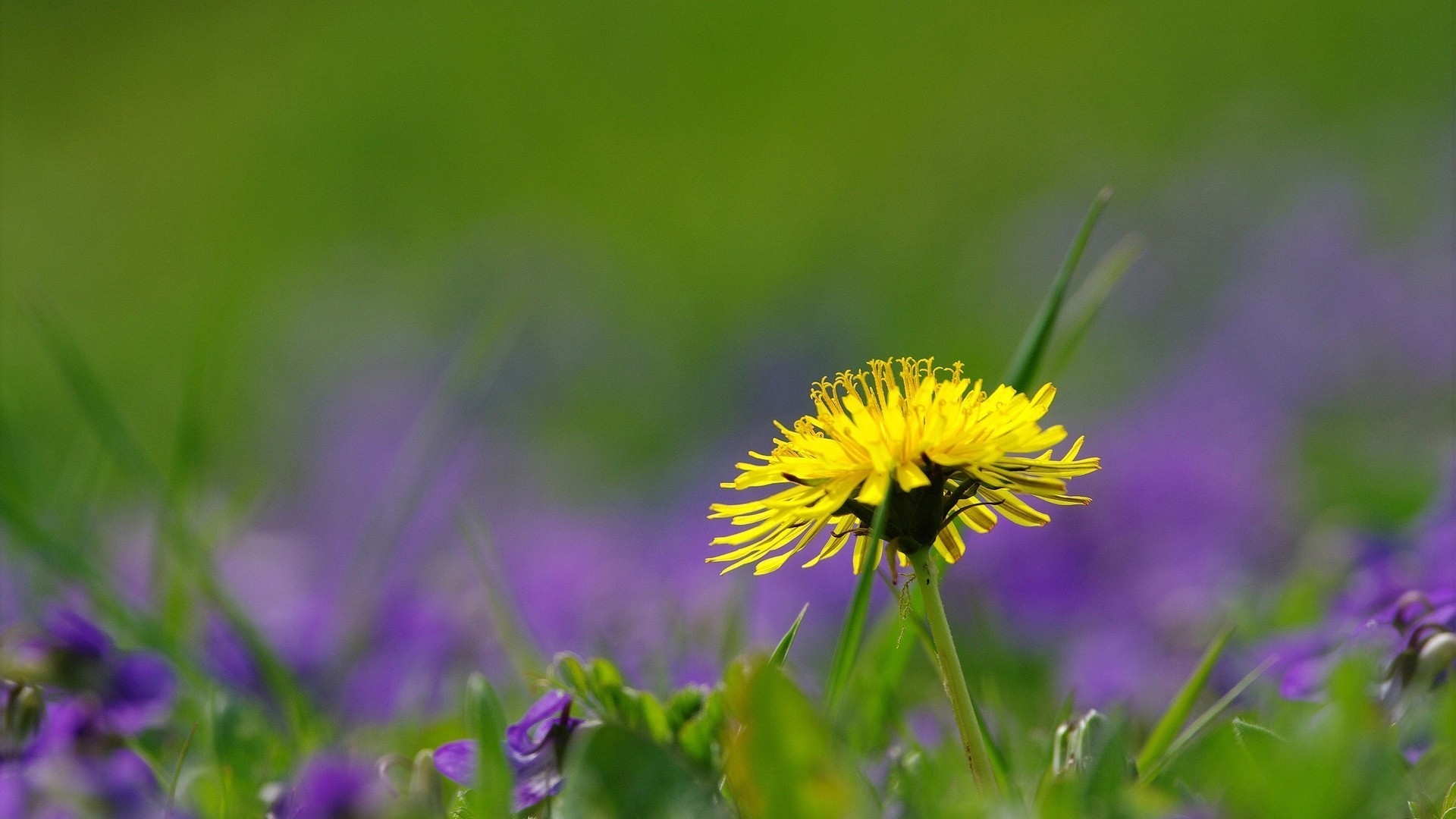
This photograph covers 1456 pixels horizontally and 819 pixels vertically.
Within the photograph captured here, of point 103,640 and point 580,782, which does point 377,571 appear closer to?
point 103,640

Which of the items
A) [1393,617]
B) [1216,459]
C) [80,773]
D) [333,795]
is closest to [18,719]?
[80,773]

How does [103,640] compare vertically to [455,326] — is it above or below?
above

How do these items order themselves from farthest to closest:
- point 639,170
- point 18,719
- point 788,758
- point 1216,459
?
point 639,170
point 1216,459
point 18,719
point 788,758

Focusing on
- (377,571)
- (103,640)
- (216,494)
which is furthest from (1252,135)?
(103,640)

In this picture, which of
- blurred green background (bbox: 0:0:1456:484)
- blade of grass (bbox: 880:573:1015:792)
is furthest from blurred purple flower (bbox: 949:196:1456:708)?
blurred green background (bbox: 0:0:1456:484)

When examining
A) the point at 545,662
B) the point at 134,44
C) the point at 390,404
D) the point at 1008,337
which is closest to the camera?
the point at 545,662

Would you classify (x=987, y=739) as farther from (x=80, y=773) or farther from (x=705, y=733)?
(x=80, y=773)

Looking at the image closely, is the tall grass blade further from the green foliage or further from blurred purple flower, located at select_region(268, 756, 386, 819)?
the green foliage

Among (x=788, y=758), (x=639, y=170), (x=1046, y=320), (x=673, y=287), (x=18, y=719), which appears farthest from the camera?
(x=639, y=170)
